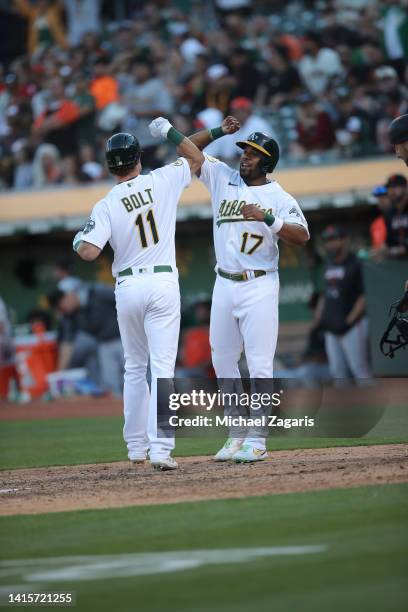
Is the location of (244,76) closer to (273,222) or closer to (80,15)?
(80,15)

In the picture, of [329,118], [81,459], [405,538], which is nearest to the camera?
[405,538]

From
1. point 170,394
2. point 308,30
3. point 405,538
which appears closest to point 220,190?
point 170,394

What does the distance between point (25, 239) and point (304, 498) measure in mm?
13849

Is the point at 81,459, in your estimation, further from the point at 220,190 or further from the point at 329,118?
the point at 329,118

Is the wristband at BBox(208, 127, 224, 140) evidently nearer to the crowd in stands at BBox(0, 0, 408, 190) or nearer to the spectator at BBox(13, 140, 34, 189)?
the crowd in stands at BBox(0, 0, 408, 190)

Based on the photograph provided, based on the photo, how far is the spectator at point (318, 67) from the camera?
16.1 m

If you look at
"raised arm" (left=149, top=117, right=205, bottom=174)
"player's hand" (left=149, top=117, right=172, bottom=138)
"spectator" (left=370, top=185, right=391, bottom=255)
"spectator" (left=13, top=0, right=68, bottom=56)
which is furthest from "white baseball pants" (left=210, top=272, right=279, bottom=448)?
"spectator" (left=13, top=0, right=68, bottom=56)

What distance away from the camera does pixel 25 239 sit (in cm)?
1906

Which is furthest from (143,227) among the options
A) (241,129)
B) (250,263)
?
(241,129)

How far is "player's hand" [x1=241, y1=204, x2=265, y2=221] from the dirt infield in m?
1.63

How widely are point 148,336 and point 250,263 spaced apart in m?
0.84

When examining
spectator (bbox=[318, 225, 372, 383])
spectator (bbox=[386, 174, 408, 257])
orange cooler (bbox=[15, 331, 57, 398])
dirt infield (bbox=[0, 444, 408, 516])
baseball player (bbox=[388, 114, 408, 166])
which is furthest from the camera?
orange cooler (bbox=[15, 331, 57, 398])

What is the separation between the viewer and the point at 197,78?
57.3ft

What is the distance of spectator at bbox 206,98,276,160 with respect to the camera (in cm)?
1472
